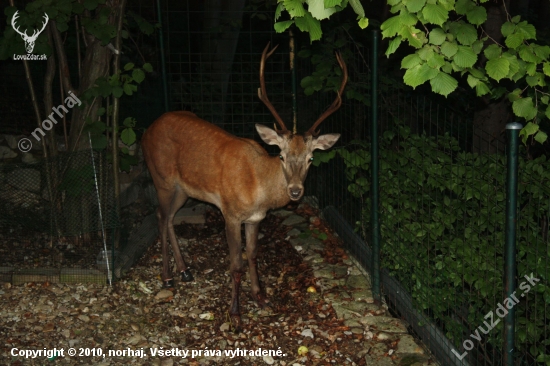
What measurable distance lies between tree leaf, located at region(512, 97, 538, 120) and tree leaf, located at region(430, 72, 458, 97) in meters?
0.67

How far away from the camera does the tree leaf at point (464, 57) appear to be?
171 inches

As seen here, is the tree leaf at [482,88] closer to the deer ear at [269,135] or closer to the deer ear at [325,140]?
the deer ear at [325,140]

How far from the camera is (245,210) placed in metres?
6.64

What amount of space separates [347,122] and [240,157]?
1.41 m

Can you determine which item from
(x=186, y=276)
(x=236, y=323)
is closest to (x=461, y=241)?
(x=236, y=323)

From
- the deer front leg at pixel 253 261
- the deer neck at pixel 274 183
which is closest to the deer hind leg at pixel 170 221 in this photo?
the deer front leg at pixel 253 261

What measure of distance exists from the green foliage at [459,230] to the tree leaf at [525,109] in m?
0.33

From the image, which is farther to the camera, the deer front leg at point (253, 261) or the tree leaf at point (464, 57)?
the deer front leg at point (253, 261)

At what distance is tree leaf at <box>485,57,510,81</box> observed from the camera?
14.4ft

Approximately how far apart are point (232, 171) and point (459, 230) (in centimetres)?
216

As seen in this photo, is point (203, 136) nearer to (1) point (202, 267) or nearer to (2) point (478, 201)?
(1) point (202, 267)

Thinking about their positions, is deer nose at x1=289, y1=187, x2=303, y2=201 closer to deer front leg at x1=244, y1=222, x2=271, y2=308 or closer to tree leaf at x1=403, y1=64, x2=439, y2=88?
deer front leg at x1=244, y1=222, x2=271, y2=308

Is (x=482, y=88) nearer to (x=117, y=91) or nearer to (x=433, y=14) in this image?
(x=433, y=14)

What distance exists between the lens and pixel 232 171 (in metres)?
6.70
